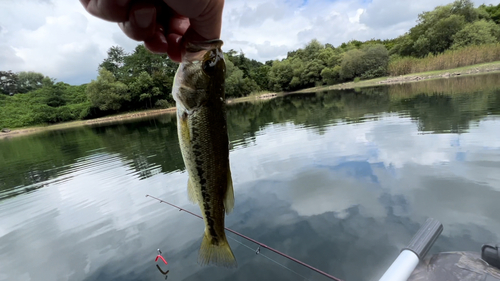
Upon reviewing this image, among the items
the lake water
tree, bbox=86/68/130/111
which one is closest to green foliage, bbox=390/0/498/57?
the lake water

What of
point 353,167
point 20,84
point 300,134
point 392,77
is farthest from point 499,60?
point 20,84

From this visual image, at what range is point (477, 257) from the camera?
338cm

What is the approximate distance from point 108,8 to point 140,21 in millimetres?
197

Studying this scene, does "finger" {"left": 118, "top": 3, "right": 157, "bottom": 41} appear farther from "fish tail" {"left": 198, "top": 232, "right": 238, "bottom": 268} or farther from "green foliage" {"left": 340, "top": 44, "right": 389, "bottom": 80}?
"green foliage" {"left": 340, "top": 44, "right": 389, "bottom": 80}

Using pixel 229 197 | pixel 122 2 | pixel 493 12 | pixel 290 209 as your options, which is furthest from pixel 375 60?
pixel 122 2

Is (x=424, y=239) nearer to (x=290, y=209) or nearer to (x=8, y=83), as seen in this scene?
(x=290, y=209)

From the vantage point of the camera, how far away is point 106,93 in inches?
2493

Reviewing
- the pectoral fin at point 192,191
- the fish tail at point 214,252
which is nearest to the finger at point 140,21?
the pectoral fin at point 192,191

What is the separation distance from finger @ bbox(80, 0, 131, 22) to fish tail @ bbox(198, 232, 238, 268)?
1.75 metres

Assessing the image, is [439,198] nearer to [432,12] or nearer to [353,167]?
[353,167]

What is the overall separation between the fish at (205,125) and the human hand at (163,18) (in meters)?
0.14

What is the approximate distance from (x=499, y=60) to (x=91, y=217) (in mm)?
58637

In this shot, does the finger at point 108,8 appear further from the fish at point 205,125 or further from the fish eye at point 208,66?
the fish eye at point 208,66

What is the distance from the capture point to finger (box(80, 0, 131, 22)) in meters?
1.26
